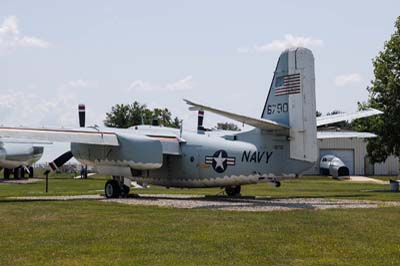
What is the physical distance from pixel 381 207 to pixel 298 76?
20.0 ft

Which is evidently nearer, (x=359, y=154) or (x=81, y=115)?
(x=81, y=115)

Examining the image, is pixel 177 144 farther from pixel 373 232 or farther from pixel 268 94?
pixel 373 232

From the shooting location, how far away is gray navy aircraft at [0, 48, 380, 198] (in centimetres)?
2645

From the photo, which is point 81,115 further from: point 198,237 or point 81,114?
point 198,237

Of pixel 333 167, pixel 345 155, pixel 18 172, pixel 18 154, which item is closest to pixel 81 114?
pixel 18 154

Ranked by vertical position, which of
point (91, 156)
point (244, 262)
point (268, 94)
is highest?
point (268, 94)

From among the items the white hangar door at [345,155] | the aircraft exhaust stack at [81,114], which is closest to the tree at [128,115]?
the white hangar door at [345,155]

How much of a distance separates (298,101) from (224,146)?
4067mm

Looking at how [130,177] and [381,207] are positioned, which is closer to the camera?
A: [381,207]

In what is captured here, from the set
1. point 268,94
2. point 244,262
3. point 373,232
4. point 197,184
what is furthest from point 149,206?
point 244,262

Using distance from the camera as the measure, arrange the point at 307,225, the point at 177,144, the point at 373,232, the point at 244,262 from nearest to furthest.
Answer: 1. the point at 244,262
2. the point at 373,232
3. the point at 307,225
4. the point at 177,144

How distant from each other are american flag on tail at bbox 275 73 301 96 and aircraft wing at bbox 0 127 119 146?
749 cm

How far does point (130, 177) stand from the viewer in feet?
101

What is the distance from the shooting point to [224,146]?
1125 inches
